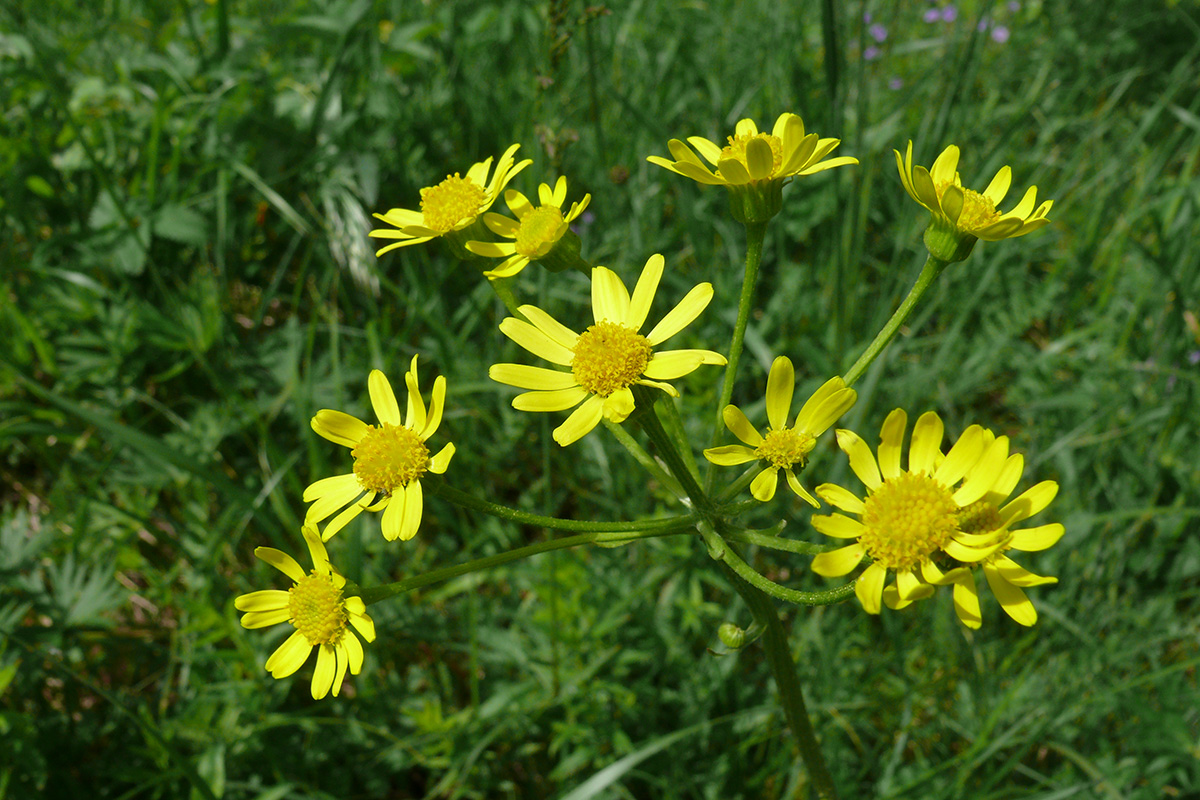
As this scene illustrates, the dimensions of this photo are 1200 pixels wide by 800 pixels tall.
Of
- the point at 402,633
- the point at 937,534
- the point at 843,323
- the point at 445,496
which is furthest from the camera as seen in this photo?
the point at 402,633

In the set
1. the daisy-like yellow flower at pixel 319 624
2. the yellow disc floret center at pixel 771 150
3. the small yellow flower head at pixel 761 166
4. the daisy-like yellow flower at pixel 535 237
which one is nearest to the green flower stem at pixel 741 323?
the small yellow flower head at pixel 761 166

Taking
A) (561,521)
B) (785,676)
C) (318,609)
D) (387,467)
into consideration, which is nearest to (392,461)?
(387,467)

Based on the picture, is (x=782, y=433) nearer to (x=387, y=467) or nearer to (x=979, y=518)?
(x=979, y=518)

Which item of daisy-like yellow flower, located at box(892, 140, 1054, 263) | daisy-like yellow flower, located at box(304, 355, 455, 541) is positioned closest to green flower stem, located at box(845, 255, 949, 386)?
daisy-like yellow flower, located at box(892, 140, 1054, 263)

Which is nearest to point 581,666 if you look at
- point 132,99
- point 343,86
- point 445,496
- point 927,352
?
point 445,496

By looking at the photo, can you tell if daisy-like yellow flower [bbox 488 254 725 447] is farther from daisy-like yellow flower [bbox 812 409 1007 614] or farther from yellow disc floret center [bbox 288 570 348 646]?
yellow disc floret center [bbox 288 570 348 646]

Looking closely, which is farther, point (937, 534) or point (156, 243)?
point (156, 243)

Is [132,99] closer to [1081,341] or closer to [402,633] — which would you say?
[402,633]
